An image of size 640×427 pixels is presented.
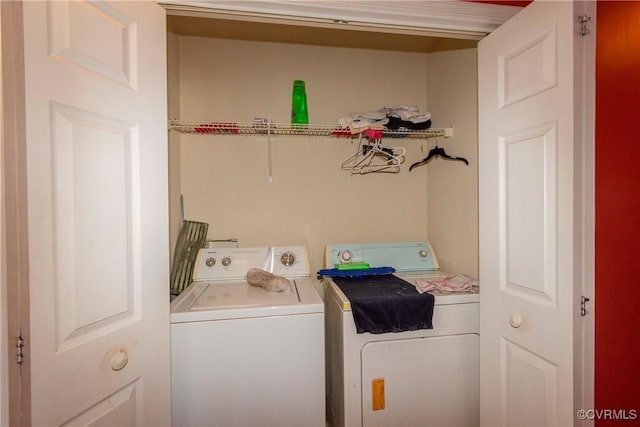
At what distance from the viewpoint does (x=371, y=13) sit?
1.15 metres

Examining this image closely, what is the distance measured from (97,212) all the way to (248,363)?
2.89 ft

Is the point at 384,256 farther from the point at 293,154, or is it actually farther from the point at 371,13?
the point at 371,13

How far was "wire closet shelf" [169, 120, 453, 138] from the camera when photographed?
1.88 m

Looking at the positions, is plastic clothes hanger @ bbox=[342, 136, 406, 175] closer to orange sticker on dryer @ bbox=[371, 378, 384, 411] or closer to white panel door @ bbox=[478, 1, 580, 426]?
white panel door @ bbox=[478, 1, 580, 426]

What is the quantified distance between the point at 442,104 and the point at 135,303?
220cm

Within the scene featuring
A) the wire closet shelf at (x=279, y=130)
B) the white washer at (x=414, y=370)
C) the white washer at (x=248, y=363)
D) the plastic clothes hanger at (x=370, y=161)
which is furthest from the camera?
the plastic clothes hanger at (x=370, y=161)

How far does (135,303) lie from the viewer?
0.98 meters

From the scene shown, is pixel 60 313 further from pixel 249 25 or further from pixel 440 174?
pixel 440 174

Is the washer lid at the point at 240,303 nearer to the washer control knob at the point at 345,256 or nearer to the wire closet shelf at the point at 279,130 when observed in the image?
the washer control knob at the point at 345,256

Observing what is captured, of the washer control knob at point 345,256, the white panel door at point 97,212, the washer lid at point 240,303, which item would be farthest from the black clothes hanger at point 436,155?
the white panel door at point 97,212

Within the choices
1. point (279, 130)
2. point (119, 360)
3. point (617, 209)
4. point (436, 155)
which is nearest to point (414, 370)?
point (617, 209)

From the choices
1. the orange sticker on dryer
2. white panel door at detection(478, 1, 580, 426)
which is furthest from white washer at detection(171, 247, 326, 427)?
white panel door at detection(478, 1, 580, 426)

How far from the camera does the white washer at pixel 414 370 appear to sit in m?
1.39

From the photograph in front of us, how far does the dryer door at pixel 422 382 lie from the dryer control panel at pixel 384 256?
24.7 inches
